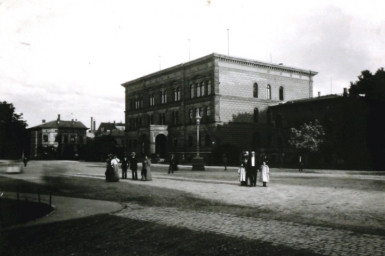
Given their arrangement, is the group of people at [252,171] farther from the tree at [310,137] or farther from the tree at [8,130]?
the tree at [310,137]

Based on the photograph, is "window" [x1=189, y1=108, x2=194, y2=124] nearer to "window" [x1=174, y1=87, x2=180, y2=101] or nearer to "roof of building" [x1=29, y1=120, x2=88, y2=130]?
"window" [x1=174, y1=87, x2=180, y2=101]

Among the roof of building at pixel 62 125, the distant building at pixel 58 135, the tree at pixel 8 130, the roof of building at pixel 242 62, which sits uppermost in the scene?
the roof of building at pixel 242 62

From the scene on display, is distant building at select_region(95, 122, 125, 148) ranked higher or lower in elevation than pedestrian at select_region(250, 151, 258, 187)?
higher

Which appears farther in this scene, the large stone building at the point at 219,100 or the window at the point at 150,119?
the window at the point at 150,119

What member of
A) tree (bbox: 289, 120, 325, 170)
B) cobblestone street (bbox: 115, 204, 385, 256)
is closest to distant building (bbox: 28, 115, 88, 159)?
tree (bbox: 289, 120, 325, 170)

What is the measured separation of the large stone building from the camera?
50938 mm

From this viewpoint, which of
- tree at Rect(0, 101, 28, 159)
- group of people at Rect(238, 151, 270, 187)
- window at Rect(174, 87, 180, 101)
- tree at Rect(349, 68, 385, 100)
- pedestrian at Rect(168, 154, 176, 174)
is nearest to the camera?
tree at Rect(0, 101, 28, 159)

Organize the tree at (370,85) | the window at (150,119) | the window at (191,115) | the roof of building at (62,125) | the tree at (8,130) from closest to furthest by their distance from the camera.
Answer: the tree at (8,130) → the tree at (370,85) → the window at (191,115) → the window at (150,119) → the roof of building at (62,125)

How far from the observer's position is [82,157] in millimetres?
72250

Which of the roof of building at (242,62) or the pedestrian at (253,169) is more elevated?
the roof of building at (242,62)

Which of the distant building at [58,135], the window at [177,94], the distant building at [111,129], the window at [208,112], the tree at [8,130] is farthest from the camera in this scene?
the distant building at [58,135]

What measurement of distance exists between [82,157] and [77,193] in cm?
5806

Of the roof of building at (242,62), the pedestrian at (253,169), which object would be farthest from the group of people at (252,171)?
the roof of building at (242,62)

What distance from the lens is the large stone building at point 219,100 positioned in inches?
2005
